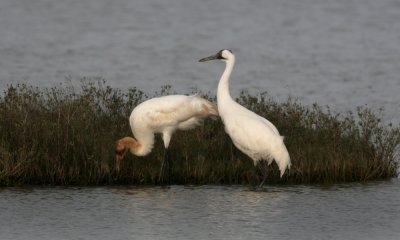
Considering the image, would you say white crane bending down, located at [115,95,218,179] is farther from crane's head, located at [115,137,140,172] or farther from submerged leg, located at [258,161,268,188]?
submerged leg, located at [258,161,268,188]

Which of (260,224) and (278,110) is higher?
(278,110)

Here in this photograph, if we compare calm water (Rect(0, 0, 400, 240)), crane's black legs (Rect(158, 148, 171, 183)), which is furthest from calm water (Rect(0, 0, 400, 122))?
crane's black legs (Rect(158, 148, 171, 183))

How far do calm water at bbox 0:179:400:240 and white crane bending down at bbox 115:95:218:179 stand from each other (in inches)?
48.5

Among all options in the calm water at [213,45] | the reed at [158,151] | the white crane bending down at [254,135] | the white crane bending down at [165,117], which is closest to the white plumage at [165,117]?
the white crane bending down at [165,117]

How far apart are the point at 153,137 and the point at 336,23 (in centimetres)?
1781

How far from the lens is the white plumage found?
1409 cm

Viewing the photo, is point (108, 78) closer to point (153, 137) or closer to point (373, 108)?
point (373, 108)

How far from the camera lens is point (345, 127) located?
14.5m

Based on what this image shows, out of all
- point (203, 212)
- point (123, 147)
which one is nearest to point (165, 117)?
point (123, 147)

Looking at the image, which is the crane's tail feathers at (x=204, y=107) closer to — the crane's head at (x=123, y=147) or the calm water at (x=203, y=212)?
the crane's head at (x=123, y=147)

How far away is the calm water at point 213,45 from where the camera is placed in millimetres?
21578

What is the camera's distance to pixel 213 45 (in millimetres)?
27266

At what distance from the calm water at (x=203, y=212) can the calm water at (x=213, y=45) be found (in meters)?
5.43

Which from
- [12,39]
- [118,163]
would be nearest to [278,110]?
[118,163]
